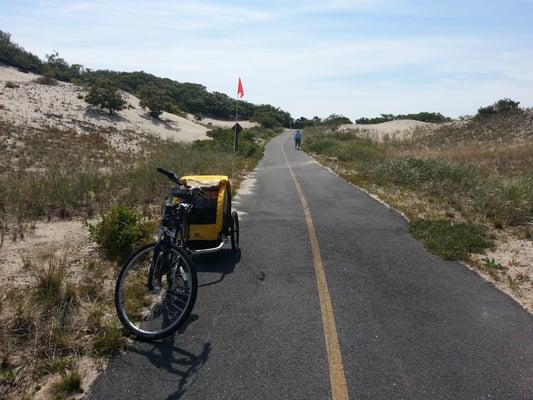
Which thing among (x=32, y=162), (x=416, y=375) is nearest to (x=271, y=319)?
(x=416, y=375)

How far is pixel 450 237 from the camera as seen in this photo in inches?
328

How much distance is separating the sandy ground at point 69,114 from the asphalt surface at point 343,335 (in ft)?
74.8

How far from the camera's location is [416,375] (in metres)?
3.84

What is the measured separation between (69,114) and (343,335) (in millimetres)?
36115

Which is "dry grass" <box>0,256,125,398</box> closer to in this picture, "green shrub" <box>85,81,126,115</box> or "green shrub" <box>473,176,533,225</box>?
"green shrub" <box>473,176,533,225</box>

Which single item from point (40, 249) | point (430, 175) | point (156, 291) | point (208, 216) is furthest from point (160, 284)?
point (430, 175)

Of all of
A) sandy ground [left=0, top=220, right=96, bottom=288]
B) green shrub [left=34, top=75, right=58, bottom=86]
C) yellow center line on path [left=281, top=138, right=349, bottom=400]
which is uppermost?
green shrub [left=34, top=75, right=58, bottom=86]

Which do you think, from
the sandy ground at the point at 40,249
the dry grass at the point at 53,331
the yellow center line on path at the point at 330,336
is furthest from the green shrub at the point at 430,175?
the dry grass at the point at 53,331

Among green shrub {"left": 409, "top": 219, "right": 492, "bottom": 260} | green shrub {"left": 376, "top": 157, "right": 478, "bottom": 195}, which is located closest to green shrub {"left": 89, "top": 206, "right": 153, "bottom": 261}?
green shrub {"left": 409, "top": 219, "right": 492, "bottom": 260}

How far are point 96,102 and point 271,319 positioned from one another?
1566 inches

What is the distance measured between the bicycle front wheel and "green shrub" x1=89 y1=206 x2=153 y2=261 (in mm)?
1776

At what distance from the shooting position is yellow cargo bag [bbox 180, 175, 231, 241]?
652cm

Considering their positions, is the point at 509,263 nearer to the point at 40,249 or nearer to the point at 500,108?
the point at 40,249

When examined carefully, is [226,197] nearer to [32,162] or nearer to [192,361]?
[192,361]
